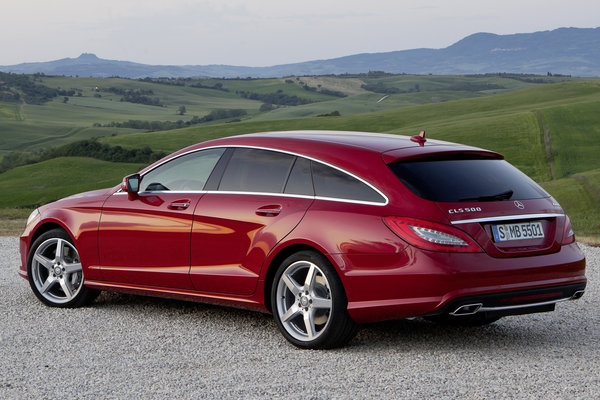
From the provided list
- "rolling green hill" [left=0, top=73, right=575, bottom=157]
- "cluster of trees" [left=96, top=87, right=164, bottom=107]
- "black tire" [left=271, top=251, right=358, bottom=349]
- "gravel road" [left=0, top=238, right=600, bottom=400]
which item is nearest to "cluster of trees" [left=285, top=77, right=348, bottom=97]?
"rolling green hill" [left=0, top=73, right=575, bottom=157]

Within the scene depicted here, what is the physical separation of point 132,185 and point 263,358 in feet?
7.24

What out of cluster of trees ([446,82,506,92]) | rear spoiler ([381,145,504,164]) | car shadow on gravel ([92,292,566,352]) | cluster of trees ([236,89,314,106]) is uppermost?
rear spoiler ([381,145,504,164])

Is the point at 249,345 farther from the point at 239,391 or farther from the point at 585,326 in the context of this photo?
the point at 585,326

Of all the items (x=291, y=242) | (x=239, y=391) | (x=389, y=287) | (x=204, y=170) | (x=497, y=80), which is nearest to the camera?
(x=239, y=391)

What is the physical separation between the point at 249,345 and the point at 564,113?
236ft

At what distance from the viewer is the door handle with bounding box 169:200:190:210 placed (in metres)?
6.68

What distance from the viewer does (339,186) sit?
588 centimetres

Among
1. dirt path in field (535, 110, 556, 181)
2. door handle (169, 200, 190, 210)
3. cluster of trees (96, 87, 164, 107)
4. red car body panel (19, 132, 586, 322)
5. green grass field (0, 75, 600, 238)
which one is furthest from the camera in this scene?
cluster of trees (96, 87, 164, 107)

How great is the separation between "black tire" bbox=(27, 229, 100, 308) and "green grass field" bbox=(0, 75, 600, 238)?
63.3ft

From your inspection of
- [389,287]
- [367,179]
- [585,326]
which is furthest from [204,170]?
[585,326]

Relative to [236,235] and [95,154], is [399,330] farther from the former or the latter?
Answer: [95,154]

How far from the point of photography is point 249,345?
617 cm

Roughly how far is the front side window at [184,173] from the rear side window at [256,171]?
9.0 inches

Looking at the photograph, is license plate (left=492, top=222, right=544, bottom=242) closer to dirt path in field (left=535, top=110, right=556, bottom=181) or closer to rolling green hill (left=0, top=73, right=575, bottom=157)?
dirt path in field (left=535, top=110, right=556, bottom=181)
